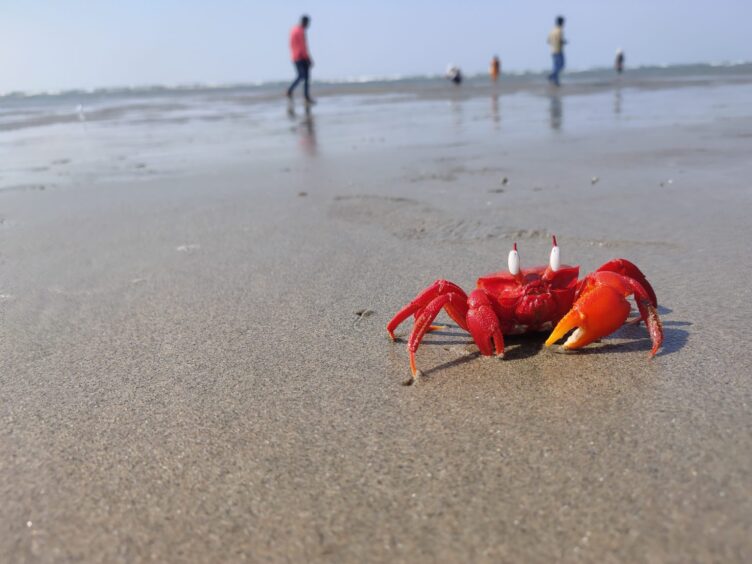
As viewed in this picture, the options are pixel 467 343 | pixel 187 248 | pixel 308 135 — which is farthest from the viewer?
pixel 308 135

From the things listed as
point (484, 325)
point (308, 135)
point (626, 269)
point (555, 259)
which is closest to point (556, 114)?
point (308, 135)

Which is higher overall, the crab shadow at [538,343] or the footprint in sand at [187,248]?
the footprint in sand at [187,248]

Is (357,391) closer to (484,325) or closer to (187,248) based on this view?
(484,325)

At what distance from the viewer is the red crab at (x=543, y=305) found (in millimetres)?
2250

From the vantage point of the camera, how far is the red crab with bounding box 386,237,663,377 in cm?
225

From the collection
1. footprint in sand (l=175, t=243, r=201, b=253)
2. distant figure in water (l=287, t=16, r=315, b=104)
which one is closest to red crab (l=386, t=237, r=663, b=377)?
footprint in sand (l=175, t=243, r=201, b=253)

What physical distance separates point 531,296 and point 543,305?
0.05 metres

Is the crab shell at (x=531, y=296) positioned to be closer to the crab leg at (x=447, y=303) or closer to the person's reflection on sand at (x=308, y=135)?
the crab leg at (x=447, y=303)

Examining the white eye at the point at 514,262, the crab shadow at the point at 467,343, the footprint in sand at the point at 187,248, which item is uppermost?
the white eye at the point at 514,262

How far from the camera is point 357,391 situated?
2205 mm

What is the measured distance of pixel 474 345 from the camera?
8.35 ft

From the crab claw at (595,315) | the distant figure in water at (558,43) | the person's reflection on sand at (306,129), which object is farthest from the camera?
the distant figure in water at (558,43)

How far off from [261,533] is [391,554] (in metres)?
0.30

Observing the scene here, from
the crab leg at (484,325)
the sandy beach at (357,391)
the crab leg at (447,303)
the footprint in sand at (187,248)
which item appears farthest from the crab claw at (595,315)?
the footprint in sand at (187,248)
